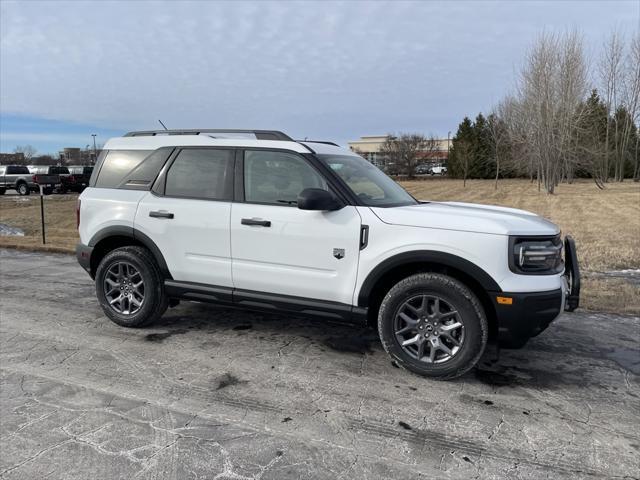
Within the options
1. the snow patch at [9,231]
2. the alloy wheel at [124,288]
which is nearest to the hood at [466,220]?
the alloy wheel at [124,288]

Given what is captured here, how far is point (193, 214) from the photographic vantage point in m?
4.59

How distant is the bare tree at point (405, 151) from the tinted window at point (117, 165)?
5590cm

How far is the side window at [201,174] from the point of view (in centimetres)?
458

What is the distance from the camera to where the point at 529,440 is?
2.98 metres

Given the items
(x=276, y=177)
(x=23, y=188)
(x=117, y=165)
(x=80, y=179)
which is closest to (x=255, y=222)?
(x=276, y=177)

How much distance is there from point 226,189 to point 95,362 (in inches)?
72.1

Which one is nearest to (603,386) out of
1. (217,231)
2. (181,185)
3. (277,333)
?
(277,333)

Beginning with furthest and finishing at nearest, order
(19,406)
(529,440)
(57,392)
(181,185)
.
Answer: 1. (181,185)
2. (57,392)
3. (19,406)
4. (529,440)

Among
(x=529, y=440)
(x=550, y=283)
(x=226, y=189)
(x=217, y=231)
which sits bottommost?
(x=529, y=440)

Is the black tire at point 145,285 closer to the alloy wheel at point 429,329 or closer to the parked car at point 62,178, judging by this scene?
the alloy wheel at point 429,329

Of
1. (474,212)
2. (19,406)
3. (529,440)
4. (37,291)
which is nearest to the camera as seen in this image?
(529,440)

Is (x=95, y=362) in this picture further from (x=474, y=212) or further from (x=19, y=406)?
(x=474, y=212)

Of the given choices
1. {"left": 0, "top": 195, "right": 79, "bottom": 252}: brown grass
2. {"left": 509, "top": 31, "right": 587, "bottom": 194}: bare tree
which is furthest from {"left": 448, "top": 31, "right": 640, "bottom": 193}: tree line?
{"left": 0, "top": 195, "right": 79, "bottom": 252}: brown grass

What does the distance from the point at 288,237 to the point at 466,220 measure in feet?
4.69
